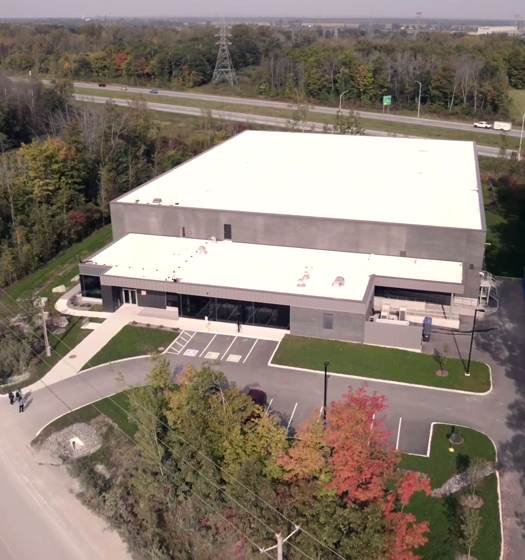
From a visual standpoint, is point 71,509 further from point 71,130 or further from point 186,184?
point 71,130

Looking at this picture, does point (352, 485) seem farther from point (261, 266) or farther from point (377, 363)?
point (261, 266)

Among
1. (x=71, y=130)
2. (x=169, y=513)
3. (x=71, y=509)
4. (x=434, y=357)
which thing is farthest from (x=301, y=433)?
(x=71, y=130)

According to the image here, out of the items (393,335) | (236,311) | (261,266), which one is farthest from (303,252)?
(393,335)

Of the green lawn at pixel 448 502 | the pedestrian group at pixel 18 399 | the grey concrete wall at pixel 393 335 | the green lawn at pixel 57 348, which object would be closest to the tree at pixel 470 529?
the green lawn at pixel 448 502

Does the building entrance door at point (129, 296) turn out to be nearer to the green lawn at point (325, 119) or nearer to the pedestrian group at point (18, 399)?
the pedestrian group at point (18, 399)

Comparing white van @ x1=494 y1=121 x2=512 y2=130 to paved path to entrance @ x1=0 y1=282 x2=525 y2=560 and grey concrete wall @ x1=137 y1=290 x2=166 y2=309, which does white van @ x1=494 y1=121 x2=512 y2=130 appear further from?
grey concrete wall @ x1=137 y1=290 x2=166 y2=309
